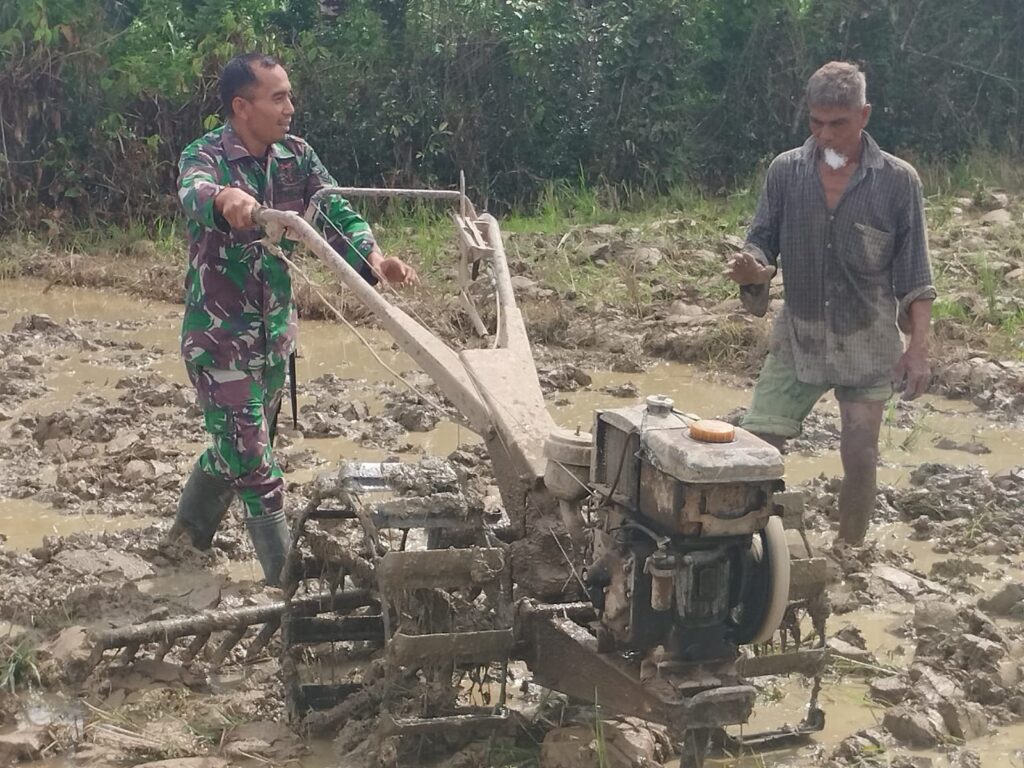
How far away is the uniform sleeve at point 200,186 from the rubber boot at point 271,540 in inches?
39.7

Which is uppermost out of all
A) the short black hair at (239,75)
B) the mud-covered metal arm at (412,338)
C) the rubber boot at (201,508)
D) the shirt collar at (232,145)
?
the short black hair at (239,75)

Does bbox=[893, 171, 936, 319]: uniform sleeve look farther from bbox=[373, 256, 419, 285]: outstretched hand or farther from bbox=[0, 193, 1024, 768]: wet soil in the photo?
bbox=[373, 256, 419, 285]: outstretched hand

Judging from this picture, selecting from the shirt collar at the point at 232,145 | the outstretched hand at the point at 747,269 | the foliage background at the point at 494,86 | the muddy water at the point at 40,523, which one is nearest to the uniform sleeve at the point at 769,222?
the outstretched hand at the point at 747,269

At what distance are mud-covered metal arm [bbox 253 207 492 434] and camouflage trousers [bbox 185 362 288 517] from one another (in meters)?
0.66

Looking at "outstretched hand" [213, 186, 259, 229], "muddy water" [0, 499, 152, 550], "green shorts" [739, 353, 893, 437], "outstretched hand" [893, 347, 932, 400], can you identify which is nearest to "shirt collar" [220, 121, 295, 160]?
"outstretched hand" [213, 186, 259, 229]

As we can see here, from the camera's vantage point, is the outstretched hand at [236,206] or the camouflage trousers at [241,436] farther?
the camouflage trousers at [241,436]

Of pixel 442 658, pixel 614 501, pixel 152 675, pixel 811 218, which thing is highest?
pixel 811 218

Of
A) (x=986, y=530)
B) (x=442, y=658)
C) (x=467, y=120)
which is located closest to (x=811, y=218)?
(x=986, y=530)

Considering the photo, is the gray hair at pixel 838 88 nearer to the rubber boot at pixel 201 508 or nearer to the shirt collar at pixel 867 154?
the shirt collar at pixel 867 154

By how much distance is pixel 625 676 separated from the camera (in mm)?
3279

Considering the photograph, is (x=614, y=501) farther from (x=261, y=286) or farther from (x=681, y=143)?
(x=681, y=143)

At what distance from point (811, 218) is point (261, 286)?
1993 mm

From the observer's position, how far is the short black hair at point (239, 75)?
4.67 meters

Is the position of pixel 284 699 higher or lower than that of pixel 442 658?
lower
